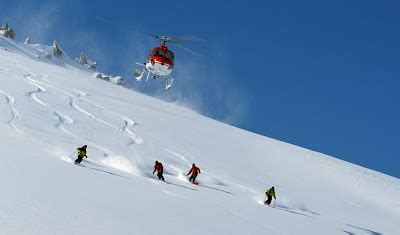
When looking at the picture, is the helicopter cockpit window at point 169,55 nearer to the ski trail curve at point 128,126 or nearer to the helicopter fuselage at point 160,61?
the helicopter fuselage at point 160,61

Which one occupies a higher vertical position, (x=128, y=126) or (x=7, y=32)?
(x=7, y=32)

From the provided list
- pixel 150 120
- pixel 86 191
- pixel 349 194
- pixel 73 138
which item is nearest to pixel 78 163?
pixel 86 191

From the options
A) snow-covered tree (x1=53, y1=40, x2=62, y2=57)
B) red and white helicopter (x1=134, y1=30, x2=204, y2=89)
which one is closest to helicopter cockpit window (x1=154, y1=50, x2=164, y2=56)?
red and white helicopter (x1=134, y1=30, x2=204, y2=89)

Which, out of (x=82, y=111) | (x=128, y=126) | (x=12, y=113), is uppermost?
(x=82, y=111)

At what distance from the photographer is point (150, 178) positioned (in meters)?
15.8

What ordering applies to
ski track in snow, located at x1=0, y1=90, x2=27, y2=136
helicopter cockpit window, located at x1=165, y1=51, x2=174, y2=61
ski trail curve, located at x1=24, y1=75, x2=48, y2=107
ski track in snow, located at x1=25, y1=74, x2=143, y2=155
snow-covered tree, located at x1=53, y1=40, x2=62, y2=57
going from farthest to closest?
snow-covered tree, located at x1=53, y1=40, x2=62, y2=57 → helicopter cockpit window, located at x1=165, y1=51, x2=174, y2=61 → ski trail curve, located at x1=24, y1=75, x2=48, y2=107 → ski track in snow, located at x1=25, y1=74, x2=143, y2=155 → ski track in snow, located at x1=0, y1=90, x2=27, y2=136

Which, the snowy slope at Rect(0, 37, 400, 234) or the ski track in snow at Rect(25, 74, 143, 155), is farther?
the ski track in snow at Rect(25, 74, 143, 155)

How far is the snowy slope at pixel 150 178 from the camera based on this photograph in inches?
360

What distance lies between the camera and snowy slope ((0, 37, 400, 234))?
9141 mm

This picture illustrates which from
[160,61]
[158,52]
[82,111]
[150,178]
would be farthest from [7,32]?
[150,178]

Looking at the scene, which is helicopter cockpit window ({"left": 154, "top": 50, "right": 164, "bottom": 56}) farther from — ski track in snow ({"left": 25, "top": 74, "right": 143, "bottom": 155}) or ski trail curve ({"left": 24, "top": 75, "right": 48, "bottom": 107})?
ski trail curve ({"left": 24, "top": 75, "right": 48, "bottom": 107})

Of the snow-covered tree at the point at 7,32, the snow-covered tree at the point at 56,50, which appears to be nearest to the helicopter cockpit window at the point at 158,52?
the snow-covered tree at the point at 7,32

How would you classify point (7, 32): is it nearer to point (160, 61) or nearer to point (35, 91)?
point (35, 91)

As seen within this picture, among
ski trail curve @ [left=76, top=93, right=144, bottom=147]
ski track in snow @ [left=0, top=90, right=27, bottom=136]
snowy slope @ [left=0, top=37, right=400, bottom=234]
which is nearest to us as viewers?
snowy slope @ [left=0, top=37, right=400, bottom=234]
